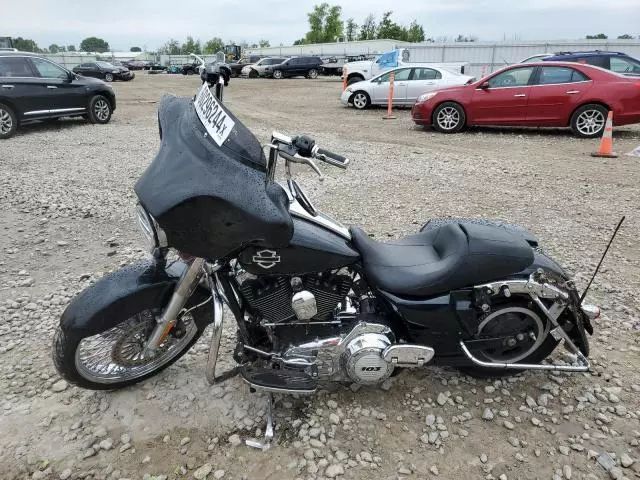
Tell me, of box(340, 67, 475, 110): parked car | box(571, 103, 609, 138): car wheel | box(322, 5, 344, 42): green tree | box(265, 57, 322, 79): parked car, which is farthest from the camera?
box(322, 5, 344, 42): green tree

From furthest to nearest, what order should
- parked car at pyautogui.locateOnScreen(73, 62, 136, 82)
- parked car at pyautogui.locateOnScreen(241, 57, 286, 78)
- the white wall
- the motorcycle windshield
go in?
parked car at pyautogui.locateOnScreen(241, 57, 286, 78) < parked car at pyautogui.locateOnScreen(73, 62, 136, 82) < the white wall < the motorcycle windshield

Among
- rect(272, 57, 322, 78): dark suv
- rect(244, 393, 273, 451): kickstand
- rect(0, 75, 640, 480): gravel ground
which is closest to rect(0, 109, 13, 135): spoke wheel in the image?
rect(0, 75, 640, 480): gravel ground

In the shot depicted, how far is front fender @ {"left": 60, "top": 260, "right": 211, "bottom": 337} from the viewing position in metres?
2.46

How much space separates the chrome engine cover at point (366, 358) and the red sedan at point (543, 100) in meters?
9.00

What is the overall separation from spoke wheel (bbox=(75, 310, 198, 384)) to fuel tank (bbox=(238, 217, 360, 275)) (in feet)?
2.51

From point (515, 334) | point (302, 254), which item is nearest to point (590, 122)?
point (515, 334)

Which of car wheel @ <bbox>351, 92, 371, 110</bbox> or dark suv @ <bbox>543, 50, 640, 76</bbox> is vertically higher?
dark suv @ <bbox>543, 50, 640, 76</bbox>

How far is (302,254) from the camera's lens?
2248 mm

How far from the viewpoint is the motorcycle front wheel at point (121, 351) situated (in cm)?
256

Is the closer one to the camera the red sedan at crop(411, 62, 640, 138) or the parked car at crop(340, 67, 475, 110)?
the red sedan at crop(411, 62, 640, 138)

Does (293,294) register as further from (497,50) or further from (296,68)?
(296,68)

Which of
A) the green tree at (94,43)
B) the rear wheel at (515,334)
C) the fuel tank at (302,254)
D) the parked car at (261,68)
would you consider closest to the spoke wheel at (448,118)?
the rear wheel at (515,334)

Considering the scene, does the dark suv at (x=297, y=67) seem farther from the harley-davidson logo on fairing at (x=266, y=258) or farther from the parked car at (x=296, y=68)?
the harley-davidson logo on fairing at (x=266, y=258)

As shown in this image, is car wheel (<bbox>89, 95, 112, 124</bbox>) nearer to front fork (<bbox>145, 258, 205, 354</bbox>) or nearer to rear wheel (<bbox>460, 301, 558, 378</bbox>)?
front fork (<bbox>145, 258, 205, 354</bbox>)
